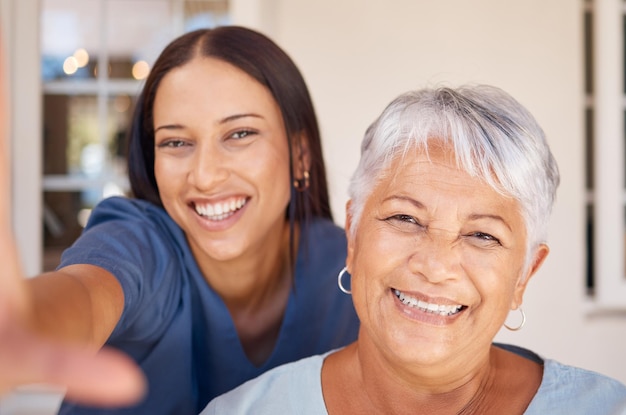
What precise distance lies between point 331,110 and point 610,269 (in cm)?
181

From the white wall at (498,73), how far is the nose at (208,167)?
91.4 inches

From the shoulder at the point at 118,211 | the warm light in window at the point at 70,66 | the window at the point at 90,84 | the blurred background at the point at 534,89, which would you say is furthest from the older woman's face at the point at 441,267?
the warm light in window at the point at 70,66

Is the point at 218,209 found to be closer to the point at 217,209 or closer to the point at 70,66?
the point at 217,209

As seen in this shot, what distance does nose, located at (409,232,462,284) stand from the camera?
1.44 m

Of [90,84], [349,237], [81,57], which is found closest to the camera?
[349,237]

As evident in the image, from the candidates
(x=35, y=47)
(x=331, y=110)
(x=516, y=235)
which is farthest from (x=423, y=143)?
(x=35, y=47)

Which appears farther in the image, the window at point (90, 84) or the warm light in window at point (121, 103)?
the warm light in window at point (121, 103)

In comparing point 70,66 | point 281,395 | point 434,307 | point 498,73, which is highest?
point 70,66

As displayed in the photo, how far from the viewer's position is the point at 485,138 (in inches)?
57.6

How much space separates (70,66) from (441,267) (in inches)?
167

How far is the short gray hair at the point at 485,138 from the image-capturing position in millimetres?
1455

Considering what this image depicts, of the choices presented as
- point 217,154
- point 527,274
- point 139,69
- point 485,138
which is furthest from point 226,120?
point 139,69

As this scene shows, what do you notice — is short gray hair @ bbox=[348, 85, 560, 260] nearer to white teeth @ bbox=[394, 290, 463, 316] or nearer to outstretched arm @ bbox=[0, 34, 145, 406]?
white teeth @ bbox=[394, 290, 463, 316]

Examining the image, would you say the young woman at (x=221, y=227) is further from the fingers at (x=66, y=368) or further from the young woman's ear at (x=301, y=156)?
the fingers at (x=66, y=368)
